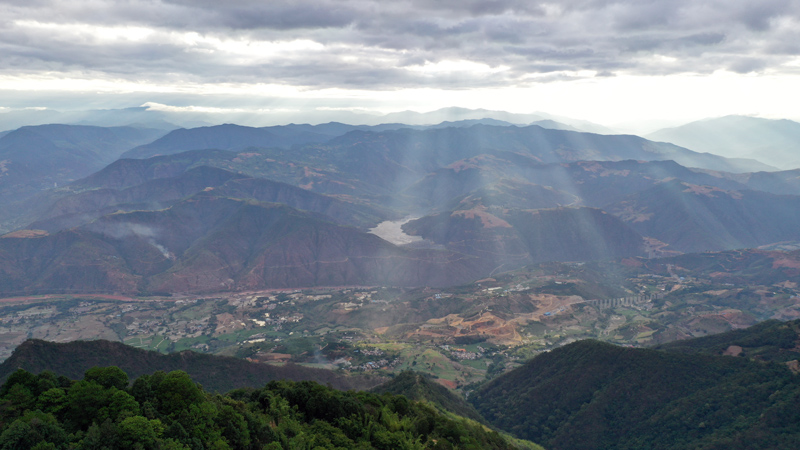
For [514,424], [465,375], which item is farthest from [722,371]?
[465,375]

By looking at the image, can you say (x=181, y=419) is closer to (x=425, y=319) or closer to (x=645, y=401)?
(x=645, y=401)

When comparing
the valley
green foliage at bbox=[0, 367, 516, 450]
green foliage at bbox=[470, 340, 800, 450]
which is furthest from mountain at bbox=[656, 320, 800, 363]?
green foliage at bbox=[0, 367, 516, 450]

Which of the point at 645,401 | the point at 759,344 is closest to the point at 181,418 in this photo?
the point at 645,401

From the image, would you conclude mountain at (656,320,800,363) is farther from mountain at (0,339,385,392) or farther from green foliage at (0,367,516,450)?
mountain at (0,339,385,392)

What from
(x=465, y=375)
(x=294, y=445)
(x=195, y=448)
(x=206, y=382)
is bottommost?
(x=465, y=375)

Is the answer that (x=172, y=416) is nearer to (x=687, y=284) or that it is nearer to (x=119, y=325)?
(x=119, y=325)
